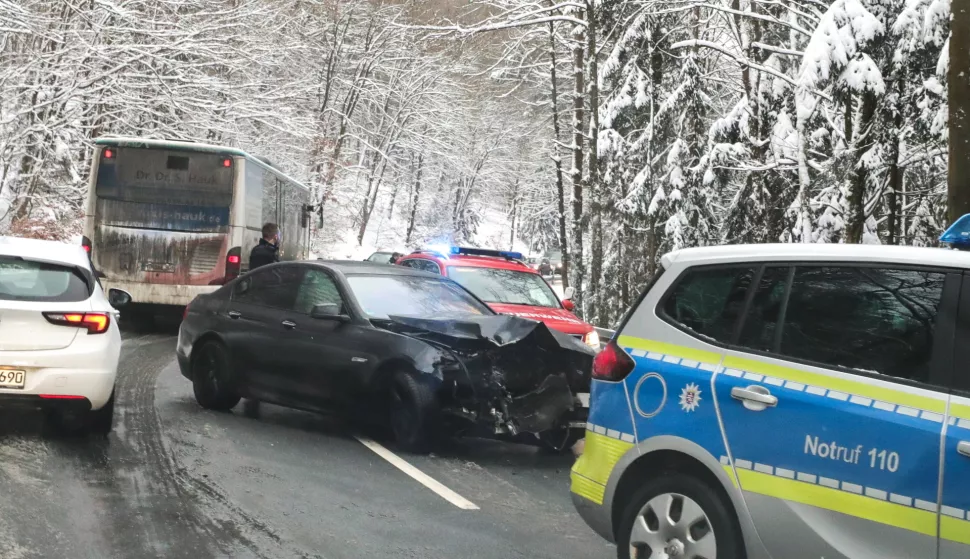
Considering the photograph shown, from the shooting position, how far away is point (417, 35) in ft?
71.3

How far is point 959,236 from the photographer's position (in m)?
3.70

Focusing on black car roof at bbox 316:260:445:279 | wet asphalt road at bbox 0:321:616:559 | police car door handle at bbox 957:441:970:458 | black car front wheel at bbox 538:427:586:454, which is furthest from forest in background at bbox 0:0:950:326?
police car door handle at bbox 957:441:970:458

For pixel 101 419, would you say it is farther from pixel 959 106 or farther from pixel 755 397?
pixel 959 106

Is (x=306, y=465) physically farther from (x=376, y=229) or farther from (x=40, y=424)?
(x=376, y=229)

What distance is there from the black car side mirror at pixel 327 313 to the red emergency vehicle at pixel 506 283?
394 centimetres

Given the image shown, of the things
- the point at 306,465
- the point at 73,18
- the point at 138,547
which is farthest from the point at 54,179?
the point at 138,547

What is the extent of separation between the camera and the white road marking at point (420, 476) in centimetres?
641

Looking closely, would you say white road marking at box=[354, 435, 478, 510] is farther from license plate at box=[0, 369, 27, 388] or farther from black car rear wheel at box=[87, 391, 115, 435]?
license plate at box=[0, 369, 27, 388]

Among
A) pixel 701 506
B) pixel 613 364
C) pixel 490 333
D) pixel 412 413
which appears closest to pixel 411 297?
pixel 490 333

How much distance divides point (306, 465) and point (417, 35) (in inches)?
624

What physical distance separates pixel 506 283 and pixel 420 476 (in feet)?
21.1

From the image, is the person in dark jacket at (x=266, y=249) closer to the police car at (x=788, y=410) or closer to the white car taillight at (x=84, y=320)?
the white car taillight at (x=84, y=320)

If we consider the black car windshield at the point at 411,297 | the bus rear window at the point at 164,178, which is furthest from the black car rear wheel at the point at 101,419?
the bus rear window at the point at 164,178

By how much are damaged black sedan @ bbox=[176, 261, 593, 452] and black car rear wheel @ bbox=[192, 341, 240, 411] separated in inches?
0.5
